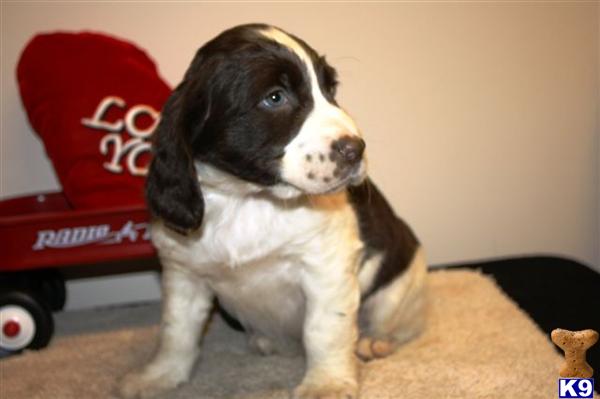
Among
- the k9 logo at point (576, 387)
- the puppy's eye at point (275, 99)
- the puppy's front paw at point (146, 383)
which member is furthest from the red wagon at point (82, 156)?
the k9 logo at point (576, 387)

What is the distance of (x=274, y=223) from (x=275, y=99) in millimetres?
449

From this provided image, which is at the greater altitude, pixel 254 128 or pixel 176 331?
pixel 254 128

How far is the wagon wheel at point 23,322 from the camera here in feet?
8.79

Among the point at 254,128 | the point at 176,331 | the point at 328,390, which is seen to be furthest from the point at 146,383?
the point at 254,128

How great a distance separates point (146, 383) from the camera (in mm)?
2400

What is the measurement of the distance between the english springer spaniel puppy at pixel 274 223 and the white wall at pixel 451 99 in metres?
0.88

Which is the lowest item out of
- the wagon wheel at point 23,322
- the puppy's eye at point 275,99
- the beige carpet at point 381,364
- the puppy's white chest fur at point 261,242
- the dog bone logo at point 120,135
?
the beige carpet at point 381,364

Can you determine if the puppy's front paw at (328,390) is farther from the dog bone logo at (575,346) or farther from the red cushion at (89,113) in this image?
the red cushion at (89,113)

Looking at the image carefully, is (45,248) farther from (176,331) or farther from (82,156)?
(176,331)

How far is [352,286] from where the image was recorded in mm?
2307

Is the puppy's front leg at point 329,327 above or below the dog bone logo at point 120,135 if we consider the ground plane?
below

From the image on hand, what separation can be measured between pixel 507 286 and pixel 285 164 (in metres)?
1.77

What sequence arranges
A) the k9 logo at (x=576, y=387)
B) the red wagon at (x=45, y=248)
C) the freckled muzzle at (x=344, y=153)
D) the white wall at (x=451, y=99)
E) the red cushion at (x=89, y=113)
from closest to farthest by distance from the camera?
the k9 logo at (x=576, y=387) < the freckled muzzle at (x=344, y=153) < the red wagon at (x=45, y=248) < the red cushion at (x=89, y=113) < the white wall at (x=451, y=99)

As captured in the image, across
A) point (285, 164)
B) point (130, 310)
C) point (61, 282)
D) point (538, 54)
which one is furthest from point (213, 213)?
point (538, 54)
